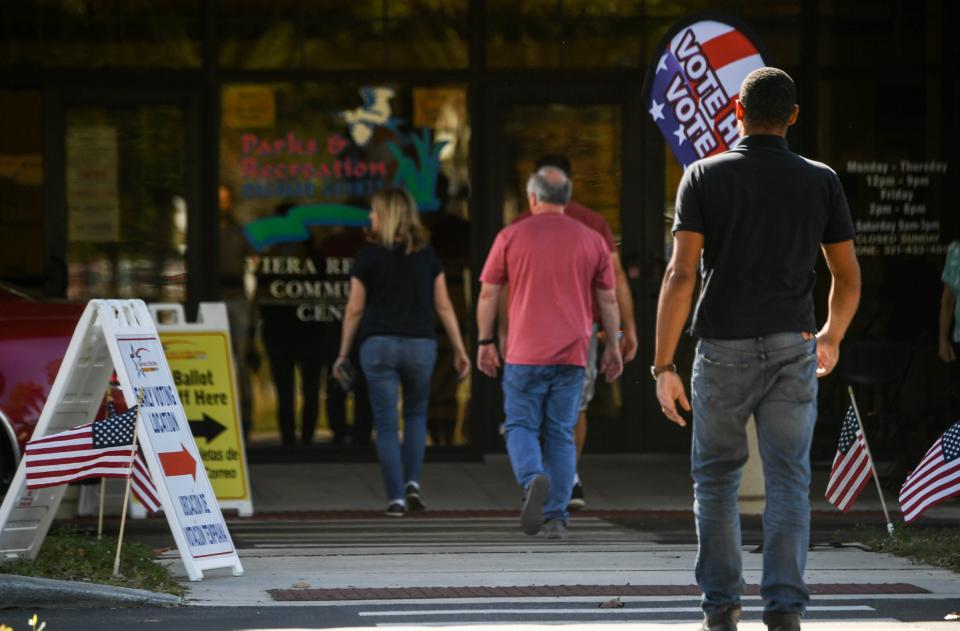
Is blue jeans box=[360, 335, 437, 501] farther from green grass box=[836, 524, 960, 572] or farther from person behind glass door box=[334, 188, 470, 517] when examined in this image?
green grass box=[836, 524, 960, 572]

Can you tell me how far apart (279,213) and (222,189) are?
43cm

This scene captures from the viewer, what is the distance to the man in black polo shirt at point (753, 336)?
18.5ft

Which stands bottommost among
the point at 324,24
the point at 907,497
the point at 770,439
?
the point at 907,497

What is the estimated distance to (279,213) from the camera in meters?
12.2

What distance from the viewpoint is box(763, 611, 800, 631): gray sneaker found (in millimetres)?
5621

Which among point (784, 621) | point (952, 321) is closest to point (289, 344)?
point (952, 321)

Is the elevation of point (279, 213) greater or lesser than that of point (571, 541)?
greater

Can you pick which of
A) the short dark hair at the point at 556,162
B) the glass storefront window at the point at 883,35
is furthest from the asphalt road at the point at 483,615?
the glass storefront window at the point at 883,35

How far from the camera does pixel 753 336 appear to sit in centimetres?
566

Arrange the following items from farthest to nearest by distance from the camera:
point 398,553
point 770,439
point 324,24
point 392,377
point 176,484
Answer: point 324,24
point 392,377
point 398,553
point 176,484
point 770,439

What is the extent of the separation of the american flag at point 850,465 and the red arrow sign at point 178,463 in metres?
3.03

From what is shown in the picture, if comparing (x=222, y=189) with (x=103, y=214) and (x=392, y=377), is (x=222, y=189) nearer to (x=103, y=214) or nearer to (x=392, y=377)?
(x=103, y=214)

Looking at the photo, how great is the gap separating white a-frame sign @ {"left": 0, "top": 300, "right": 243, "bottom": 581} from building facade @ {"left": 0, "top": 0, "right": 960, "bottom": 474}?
4.39 meters

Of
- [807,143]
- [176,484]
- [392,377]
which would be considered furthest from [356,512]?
[807,143]
